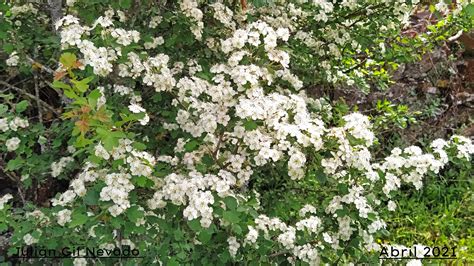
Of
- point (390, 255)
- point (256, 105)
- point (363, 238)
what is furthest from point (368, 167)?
point (390, 255)

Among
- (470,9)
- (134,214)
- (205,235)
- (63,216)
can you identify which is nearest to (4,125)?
(63,216)

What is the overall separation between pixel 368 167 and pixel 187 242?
2.37 feet

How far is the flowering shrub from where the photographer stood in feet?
6.72

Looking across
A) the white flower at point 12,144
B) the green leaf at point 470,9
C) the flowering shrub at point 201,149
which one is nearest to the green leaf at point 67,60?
the flowering shrub at point 201,149

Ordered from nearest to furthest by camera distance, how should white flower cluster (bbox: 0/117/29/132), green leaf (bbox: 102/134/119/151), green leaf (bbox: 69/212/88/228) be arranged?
green leaf (bbox: 102/134/119/151), green leaf (bbox: 69/212/88/228), white flower cluster (bbox: 0/117/29/132)

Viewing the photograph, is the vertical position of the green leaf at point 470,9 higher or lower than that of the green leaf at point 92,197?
higher

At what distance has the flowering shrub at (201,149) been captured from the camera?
6.72 feet

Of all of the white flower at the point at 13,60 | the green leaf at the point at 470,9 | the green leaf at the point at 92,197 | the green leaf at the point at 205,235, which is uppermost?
the green leaf at the point at 470,9

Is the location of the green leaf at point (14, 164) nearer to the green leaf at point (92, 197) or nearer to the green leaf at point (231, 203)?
the green leaf at point (92, 197)

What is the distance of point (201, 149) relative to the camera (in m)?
2.33

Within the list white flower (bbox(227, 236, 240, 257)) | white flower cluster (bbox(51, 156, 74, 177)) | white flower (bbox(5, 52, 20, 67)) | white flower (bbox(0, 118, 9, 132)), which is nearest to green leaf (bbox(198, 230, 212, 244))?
white flower (bbox(227, 236, 240, 257))

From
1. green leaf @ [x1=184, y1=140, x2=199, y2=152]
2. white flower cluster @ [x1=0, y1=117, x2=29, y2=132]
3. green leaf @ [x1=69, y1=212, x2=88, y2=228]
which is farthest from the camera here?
white flower cluster @ [x1=0, y1=117, x2=29, y2=132]

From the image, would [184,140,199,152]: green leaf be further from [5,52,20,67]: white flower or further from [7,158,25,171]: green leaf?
[5,52,20,67]: white flower

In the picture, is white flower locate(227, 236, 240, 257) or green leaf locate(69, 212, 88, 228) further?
white flower locate(227, 236, 240, 257)
